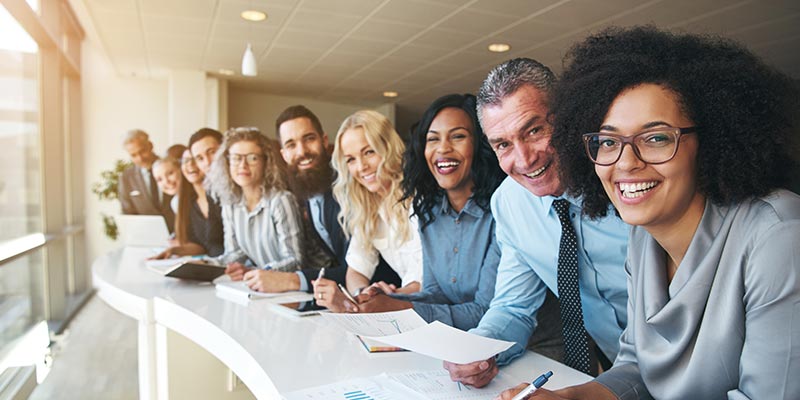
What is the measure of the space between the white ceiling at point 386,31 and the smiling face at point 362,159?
157 cm

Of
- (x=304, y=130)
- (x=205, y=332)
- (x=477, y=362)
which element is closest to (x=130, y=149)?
(x=304, y=130)

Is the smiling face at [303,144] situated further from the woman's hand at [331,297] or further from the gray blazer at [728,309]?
the gray blazer at [728,309]

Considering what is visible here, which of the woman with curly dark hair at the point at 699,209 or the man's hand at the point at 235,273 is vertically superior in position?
the woman with curly dark hair at the point at 699,209

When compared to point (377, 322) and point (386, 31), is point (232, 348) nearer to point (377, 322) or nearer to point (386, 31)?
point (377, 322)

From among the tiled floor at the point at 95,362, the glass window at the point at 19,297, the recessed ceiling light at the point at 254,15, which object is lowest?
the tiled floor at the point at 95,362

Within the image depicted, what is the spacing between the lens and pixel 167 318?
7.50ft

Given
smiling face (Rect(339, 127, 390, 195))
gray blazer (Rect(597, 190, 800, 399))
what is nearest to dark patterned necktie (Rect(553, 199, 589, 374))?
gray blazer (Rect(597, 190, 800, 399))

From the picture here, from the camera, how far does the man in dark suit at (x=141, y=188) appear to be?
4.37 meters

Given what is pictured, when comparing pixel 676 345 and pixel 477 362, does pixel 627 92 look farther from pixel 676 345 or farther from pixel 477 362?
pixel 477 362

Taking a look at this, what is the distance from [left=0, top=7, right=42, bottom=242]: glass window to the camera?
429 cm

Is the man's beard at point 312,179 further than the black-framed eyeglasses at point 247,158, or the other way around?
the black-framed eyeglasses at point 247,158

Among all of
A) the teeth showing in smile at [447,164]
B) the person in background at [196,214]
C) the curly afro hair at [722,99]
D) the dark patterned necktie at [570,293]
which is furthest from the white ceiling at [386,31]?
the curly afro hair at [722,99]

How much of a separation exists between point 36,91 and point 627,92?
6010mm

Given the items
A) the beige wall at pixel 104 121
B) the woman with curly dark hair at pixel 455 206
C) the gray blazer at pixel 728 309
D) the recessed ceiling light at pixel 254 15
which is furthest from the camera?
the beige wall at pixel 104 121
